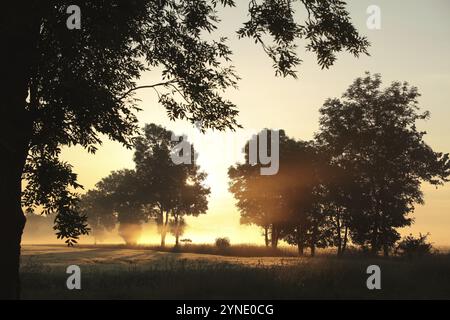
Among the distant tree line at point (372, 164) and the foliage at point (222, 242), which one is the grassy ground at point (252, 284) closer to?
the distant tree line at point (372, 164)

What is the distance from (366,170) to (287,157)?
44.1 ft

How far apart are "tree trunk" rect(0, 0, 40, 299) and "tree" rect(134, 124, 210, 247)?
189ft

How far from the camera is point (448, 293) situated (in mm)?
17797

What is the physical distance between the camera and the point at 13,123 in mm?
12297

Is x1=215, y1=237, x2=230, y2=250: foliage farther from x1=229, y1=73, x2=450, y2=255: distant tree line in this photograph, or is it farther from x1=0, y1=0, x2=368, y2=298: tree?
x1=0, y1=0, x2=368, y2=298: tree

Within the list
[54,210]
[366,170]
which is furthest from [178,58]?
[366,170]

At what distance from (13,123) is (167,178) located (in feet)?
195

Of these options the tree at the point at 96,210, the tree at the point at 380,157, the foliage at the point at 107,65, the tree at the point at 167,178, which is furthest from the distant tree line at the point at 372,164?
the tree at the point at 96,210

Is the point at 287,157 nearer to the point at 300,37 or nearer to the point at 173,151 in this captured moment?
the point at 173,151

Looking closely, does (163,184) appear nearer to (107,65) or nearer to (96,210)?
(96,210)

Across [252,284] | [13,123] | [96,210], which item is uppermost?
[96,210]

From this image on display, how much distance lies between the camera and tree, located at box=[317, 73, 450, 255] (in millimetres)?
48250

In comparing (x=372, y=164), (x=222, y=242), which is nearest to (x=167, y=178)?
(x=222, y=242)

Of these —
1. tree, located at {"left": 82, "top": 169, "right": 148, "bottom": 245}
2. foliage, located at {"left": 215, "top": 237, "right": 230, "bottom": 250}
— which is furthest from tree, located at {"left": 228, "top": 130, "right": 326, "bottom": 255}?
tree, located at {"left": 82, "top": 169, "right": 148, "bottom": 245}
